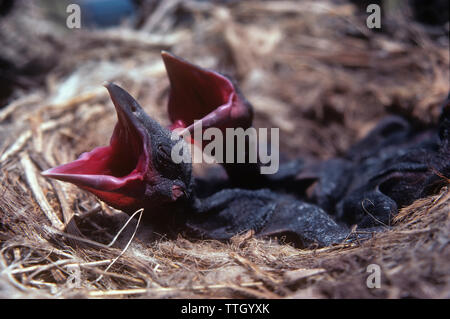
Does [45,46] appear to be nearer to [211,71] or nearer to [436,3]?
[211,71]

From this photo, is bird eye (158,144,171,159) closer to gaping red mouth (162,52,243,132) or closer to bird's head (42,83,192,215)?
bird's head (42,83,192,215)

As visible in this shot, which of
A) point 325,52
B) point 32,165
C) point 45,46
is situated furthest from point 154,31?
point 32,165

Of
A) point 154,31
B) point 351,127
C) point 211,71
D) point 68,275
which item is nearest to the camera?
point 68,275

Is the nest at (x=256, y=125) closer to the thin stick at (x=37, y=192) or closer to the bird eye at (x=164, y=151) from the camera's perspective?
the thin stick at (x=37, y=192)

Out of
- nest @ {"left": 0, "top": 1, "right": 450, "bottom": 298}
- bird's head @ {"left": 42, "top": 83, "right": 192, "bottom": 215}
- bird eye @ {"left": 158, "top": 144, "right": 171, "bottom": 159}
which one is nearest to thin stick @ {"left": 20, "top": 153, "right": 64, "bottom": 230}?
nest @ {"left": 0, "top": 1, "right": 450, "bottom": 298}

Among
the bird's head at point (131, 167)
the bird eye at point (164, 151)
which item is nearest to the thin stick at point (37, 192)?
the bird's head at point (131, 167)

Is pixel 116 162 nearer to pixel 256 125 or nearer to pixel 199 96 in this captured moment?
pixel 199 96
